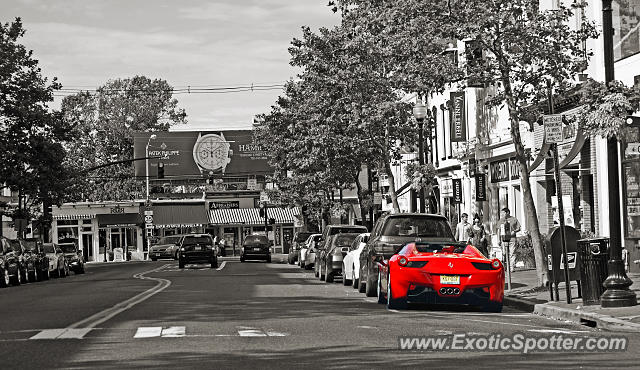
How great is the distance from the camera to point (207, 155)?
97.4 metres

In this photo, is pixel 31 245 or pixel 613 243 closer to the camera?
pixel 613 243

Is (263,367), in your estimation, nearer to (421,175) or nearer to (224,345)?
(224,345)

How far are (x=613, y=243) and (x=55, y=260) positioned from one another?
109ft

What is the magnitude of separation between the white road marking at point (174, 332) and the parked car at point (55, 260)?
3209cm

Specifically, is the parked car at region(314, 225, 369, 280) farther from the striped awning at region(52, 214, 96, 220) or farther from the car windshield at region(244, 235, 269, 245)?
the striped awning at region(52, 214, 96, 220)

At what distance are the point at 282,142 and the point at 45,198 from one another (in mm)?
12403

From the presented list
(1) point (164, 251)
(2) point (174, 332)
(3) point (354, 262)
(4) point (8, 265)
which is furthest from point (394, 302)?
(1) point (164, 251)

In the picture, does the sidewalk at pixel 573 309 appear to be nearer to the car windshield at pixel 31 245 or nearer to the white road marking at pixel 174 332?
the white road marking at pixel 174 332

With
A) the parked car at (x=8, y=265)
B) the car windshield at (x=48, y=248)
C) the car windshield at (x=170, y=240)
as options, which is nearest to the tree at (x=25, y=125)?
the car windshield at (x=48, y=248)

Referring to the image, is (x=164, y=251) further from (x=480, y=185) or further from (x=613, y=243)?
(x=613, y=243)

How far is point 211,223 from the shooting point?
93625 millimetres

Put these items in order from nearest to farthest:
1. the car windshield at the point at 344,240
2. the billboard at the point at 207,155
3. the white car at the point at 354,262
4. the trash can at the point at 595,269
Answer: the trash can at the point at 595,269
the white car at the point at 354,262
the car windshield at the point at 344,240
the billboard at the point at 207,155

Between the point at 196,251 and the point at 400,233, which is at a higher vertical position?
the point at 400,233

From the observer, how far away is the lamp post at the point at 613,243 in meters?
18.3
